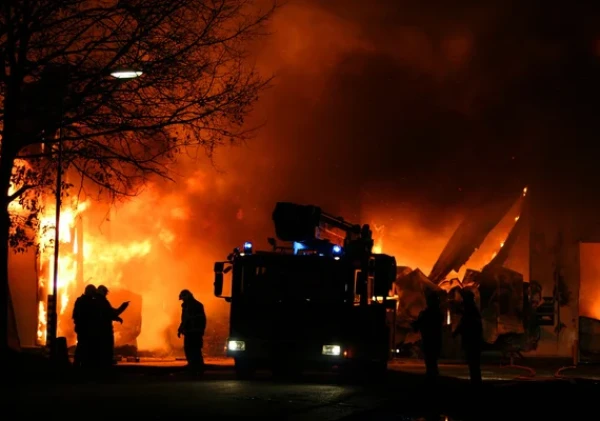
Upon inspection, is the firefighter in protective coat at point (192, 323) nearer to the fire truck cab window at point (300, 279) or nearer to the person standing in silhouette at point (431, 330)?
the fire truck cab window at point (300, 279)

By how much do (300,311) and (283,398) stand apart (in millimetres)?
3509

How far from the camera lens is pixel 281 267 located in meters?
17.2

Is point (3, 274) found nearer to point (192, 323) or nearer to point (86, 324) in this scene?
point (86, 324)

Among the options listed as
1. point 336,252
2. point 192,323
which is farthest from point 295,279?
point 192,323

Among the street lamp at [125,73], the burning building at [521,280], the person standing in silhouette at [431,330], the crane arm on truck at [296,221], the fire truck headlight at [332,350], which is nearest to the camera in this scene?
the person standing in silhouette at [431,330]

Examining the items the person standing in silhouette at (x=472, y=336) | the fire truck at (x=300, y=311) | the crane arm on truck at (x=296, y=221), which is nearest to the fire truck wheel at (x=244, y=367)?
the fire truck at (x=300, y=311)

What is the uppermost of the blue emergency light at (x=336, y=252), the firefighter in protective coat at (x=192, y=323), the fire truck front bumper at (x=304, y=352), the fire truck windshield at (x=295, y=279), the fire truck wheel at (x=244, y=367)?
the blue emergency light at (x=336, y=252)

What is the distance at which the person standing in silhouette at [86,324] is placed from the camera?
1794cm

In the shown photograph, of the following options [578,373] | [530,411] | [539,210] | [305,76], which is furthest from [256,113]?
[530,411]

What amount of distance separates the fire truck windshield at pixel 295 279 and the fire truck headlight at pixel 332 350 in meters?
0.80

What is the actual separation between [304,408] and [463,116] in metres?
24.8

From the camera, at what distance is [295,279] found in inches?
678

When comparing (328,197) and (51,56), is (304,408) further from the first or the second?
(328,197)

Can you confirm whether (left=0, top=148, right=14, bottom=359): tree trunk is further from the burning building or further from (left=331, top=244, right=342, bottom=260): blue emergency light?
the burning building
